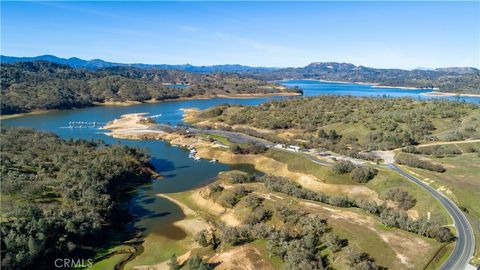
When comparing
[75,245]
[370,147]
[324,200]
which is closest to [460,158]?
[370,147]

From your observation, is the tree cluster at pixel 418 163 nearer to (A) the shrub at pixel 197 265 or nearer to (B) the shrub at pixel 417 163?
(B) the shrub at pixel 417 163

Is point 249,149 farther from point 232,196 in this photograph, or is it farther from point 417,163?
point 417,163

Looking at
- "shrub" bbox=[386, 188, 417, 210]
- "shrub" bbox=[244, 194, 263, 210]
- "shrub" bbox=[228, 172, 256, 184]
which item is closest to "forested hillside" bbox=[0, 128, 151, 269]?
"shrub" bbox=[228, 172, 256, 184]

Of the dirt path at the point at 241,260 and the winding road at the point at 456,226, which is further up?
the winding road at the point at 456,226

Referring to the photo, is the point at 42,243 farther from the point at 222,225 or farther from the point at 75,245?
the point at 222,225

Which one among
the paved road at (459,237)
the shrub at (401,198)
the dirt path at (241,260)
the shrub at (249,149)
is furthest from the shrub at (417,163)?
the dirt path at (241,260)

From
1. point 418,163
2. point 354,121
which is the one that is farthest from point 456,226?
point 354,121

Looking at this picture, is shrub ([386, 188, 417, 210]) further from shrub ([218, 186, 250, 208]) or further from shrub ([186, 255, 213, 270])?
shrub ([186, 255, 213, 270])
